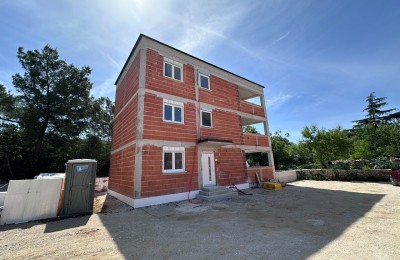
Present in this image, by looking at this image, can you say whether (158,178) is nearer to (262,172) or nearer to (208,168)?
(208,168)

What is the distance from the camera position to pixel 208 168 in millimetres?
12750

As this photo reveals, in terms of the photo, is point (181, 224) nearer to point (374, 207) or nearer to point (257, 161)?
point (374, 207)

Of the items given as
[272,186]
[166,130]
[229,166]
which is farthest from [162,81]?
[272,186]

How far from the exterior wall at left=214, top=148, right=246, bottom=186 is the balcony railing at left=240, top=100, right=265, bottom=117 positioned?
4.02 metres

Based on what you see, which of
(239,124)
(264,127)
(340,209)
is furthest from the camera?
(264,127)

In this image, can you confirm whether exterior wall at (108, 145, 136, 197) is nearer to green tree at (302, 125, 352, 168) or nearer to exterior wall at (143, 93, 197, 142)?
exterior wall at (143, 93, 197, 142)

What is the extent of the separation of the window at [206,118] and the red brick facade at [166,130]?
30cm

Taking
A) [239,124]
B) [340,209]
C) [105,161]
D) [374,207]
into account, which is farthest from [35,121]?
[374,207]

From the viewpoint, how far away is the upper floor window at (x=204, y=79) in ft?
46.9

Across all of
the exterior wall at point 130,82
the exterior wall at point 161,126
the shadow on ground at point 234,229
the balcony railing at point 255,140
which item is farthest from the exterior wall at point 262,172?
the exterior wall at point 130,82

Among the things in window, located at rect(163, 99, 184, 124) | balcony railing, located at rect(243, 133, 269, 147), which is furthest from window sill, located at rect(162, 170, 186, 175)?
balcony railing, located at rect(243, 133, 269, 147)

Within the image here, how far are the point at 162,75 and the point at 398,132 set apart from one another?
36.1m

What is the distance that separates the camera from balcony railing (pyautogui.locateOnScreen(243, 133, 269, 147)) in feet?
52.3

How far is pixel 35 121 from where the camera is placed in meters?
19.2
